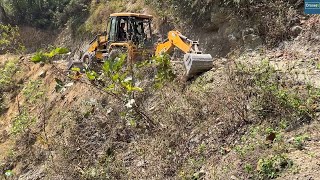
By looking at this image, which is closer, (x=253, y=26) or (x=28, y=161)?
(x=28, y=161)

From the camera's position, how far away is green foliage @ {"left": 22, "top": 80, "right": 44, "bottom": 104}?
13373 millimetres

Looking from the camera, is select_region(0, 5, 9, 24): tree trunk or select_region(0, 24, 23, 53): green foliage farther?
select_region(0, 5, 9, 24): tree trunk

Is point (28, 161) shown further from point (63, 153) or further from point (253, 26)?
point (253, 26)

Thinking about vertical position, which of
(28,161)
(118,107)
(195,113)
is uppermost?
(195,113)

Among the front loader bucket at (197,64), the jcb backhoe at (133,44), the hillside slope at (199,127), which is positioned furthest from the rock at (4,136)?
the front loader bucket at (197,64)

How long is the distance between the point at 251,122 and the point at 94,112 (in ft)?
13.8

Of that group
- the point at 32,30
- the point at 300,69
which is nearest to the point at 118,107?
the point at 300,69

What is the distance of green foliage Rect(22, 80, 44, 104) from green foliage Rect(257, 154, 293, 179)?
9.78 meters

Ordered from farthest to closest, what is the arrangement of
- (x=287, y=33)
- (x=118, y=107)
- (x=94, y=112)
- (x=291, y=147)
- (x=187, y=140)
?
(x=287, y=33), (x=94, y=112), (x=118, y=107), (x=187, y=140), (x=291, y=147)

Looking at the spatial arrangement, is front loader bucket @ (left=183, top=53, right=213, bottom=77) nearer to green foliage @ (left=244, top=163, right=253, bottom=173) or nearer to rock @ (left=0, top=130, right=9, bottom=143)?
green foliage @ (left=244, top=163, right=253, bottom=173)

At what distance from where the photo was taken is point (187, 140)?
657cm

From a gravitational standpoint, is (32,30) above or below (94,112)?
below

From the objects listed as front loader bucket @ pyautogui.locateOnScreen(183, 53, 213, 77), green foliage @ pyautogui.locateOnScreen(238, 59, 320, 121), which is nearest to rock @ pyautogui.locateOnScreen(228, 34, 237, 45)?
front loader bucket @ pyautogui.locateOnScreen(183, 53, 213, 77)

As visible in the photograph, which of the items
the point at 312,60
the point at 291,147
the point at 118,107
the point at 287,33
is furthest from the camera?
the point at 287,33
